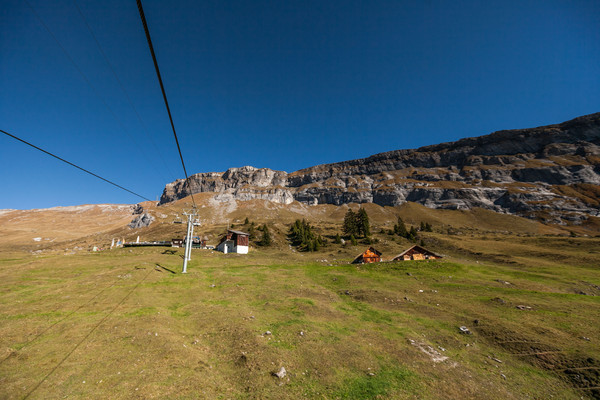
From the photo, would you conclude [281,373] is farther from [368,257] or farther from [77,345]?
[368,257]

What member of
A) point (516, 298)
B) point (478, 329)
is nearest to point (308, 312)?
point (478, 329)

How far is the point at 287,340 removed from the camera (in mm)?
12016

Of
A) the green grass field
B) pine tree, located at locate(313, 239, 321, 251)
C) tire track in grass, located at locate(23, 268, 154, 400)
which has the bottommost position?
pine tree, located at locate(313, 239, 321, 251)

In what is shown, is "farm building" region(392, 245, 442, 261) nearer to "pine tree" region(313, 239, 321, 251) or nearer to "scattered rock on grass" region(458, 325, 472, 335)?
"scattered rock on grass" region(458, 325, 472, 335)

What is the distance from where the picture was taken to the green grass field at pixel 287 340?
8.18 metres

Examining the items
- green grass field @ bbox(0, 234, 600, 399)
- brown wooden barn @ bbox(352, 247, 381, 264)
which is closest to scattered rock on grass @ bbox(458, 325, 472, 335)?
green grass field @ bbox(0, 234, 600, 399)

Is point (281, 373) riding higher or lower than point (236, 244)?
lower

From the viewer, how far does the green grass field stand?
322 inches

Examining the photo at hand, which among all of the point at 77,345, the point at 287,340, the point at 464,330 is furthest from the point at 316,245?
the point at 77,345

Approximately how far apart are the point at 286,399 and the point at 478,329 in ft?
43.5

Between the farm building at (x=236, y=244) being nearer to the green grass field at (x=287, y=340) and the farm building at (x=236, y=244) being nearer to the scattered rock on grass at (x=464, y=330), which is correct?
the green grass field at (x=287, y=340)

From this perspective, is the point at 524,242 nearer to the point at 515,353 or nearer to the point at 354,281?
the point at 354,281

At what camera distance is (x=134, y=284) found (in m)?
20.5

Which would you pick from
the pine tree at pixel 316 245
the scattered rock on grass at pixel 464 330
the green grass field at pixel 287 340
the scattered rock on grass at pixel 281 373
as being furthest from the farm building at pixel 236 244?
the scattered rock on grass at pixel 281 373
